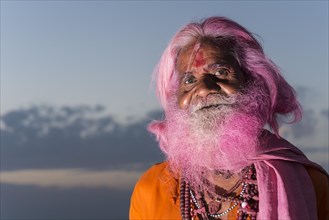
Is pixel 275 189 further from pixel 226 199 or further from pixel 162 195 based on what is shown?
pixel 162 195

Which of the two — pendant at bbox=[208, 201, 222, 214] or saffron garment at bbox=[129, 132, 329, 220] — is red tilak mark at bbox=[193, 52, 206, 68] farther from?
pendant at bbox=[208, 201, 222, 214]

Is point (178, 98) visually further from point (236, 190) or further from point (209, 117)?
point (236, 190)

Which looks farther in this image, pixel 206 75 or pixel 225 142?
pixel 206 75

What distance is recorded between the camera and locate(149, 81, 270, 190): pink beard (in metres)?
3.74

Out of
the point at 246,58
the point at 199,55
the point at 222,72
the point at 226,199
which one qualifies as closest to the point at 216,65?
the point at 222,72

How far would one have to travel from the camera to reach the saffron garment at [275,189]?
3.57 meters

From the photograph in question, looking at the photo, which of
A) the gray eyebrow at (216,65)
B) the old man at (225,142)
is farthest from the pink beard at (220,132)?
the gray eyebrow at (216,65)

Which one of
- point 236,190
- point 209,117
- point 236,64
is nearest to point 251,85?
point 236,64

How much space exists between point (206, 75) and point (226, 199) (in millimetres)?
844

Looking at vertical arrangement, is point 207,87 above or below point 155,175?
above

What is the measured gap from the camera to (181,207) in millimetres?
3859

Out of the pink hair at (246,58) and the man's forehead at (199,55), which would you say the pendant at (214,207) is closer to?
the pink hair at (246,58)

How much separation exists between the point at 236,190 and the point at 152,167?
0.73m

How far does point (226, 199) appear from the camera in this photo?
380 cm
